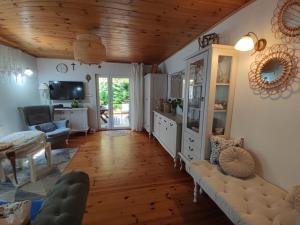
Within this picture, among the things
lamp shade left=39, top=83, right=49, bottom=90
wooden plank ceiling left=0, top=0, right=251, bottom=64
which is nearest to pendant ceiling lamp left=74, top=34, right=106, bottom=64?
wooden plank ceiling left=0, top=0, right=251, bottom=64

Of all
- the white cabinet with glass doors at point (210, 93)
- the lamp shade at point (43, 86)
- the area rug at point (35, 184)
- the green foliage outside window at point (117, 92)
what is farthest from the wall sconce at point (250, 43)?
the lamp shade at point (43, 86)

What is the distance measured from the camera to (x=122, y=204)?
191cm

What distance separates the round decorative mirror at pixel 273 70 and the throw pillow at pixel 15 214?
6.81ft

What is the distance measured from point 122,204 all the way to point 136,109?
3.50m

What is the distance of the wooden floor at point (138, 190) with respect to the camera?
67.3 inches

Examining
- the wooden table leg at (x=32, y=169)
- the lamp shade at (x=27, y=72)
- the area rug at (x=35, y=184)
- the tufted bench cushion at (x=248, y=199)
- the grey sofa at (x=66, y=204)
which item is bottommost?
the area rug at (x=35, y=184)

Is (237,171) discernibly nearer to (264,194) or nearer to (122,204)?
(264,194)

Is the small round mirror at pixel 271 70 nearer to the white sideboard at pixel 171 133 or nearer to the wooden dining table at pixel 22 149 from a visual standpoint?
the white sideboard at pixel 171 133

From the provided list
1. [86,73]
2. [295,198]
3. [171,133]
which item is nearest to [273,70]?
[295,198]

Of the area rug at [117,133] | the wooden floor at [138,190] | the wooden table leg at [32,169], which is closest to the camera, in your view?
the wooden floor at [138,190]

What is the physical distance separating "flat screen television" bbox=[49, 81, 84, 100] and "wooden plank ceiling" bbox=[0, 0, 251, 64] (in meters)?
1.60

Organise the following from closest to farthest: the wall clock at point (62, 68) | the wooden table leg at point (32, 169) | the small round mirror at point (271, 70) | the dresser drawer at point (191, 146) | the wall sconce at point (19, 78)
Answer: the small round mirror at point (271, 70)
the dresser drawer at point (191, 146)
the wooden table leg at point (32, 169)
the wall sconce at point (19, 78)
the wall clock at point (62, 68)

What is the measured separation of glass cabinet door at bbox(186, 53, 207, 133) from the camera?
6.71 feet

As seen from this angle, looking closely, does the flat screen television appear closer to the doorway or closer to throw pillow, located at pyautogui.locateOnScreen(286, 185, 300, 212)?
the doorway
